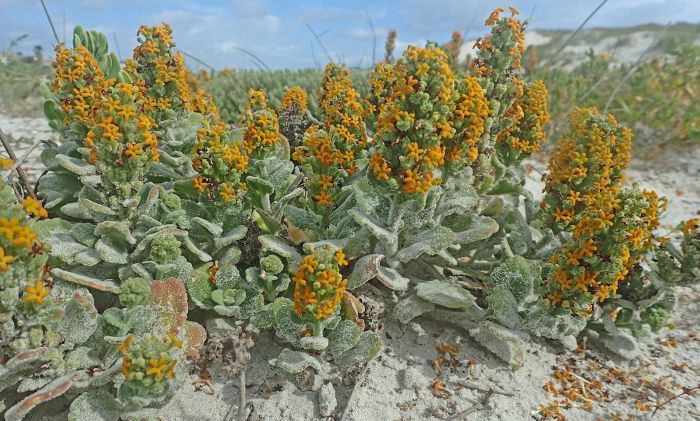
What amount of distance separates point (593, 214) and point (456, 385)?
158cm

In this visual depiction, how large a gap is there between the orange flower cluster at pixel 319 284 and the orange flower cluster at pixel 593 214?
5.62 feet

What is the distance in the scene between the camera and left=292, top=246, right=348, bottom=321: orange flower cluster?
311cm

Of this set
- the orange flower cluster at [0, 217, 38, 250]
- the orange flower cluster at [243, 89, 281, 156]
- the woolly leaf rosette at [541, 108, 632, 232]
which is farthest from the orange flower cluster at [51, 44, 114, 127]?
the woolly leaf rosette at [541, 108, 632, 232]

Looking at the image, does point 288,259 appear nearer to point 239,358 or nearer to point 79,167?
point 239,358

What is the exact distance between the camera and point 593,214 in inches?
140

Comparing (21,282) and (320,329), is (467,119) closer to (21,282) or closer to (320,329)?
(320,329)

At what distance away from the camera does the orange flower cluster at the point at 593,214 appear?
3508 millimetres

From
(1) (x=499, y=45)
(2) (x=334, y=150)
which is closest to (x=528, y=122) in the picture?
(1) (x=499, y=45)

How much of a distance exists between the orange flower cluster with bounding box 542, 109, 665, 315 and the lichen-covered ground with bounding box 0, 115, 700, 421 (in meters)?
0.61

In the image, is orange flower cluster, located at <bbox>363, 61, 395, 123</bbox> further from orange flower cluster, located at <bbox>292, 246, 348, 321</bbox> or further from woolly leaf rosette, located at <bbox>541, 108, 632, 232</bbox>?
orange flower cluster, located at <bbox>292, 246, 348, 321</bbox>

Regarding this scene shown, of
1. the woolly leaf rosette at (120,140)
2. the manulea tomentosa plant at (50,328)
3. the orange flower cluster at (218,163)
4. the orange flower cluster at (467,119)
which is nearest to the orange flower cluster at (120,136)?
the woolly leaf rosette at (120,140)

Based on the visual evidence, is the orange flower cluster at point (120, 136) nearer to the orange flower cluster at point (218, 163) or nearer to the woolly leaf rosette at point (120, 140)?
the woolly leaf rosette at point (120, 140)

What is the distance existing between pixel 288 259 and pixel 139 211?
4.00ft

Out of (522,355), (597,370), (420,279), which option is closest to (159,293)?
(420,279)
